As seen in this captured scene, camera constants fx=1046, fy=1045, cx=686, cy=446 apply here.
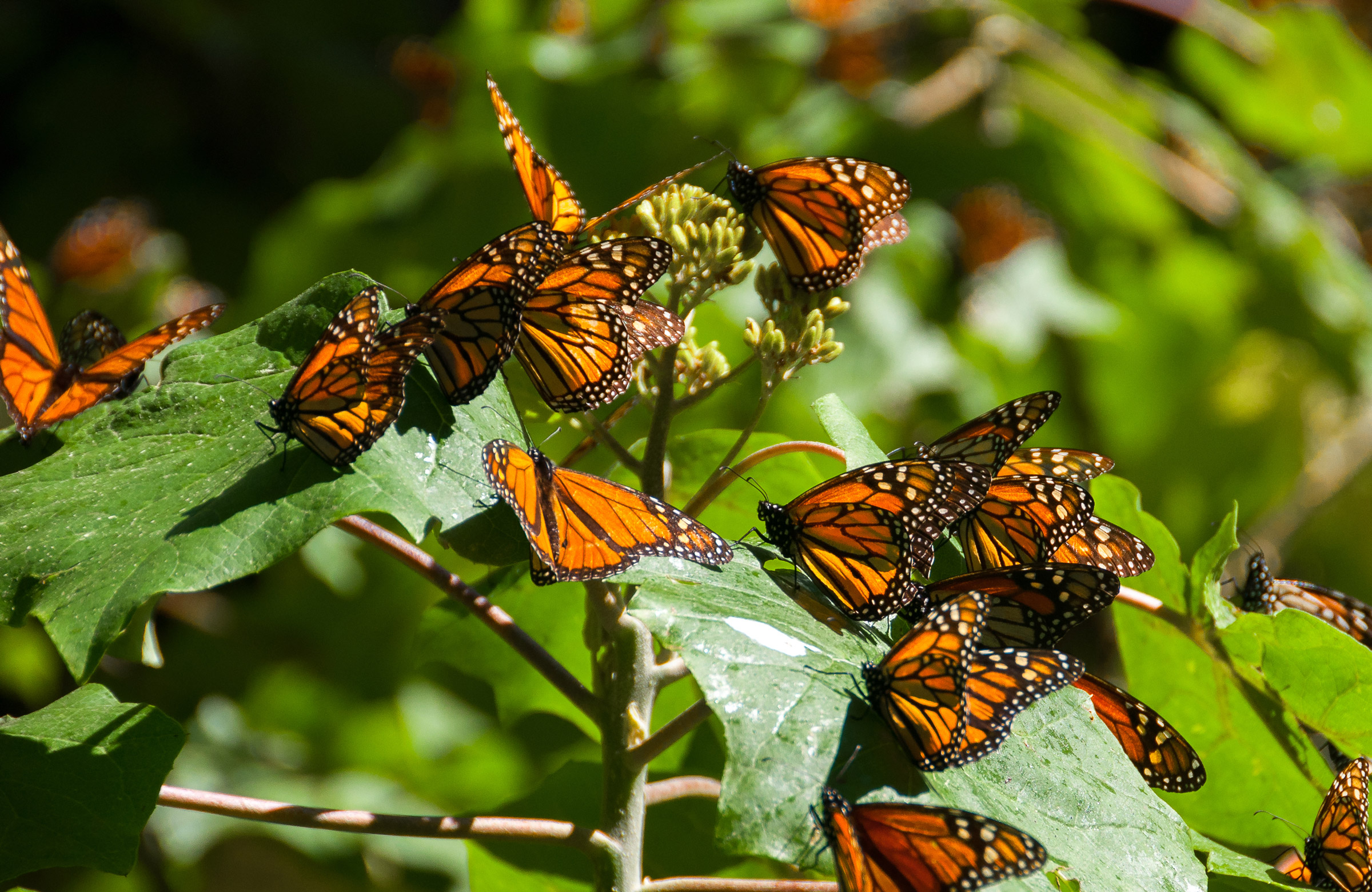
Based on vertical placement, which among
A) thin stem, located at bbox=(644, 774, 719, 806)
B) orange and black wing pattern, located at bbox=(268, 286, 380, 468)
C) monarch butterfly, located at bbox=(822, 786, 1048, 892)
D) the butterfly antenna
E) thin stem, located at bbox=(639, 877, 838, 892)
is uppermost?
orange and black wing pattern, located at bbox=(268, 286, 380, 468)

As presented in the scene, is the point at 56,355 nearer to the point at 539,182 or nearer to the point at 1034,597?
the point at 539,182

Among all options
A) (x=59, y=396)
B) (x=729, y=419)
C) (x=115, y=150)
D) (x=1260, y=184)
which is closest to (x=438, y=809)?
(x=729, y=419)


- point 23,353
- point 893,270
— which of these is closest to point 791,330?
point 23,353

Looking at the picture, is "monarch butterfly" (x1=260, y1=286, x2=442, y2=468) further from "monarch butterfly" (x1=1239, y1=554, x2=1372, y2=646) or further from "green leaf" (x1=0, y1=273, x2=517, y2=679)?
"monarch butterfly" (x1=1239, y1=554, x2=1372, y2=646)

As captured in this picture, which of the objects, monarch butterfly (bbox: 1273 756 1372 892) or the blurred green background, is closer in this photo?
Result: monarch butterfly (bbox: 1273 756 1372 892)

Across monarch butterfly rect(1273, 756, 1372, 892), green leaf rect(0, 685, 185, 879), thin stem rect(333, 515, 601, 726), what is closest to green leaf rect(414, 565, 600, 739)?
thin stem rect(333, 515, 601, 726)

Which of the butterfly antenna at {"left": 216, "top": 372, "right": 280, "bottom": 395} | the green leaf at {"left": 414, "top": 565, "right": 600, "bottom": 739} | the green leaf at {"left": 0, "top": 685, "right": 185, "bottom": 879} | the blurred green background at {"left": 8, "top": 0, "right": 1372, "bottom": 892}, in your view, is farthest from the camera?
the blurred green background at {"left": 8, "top": 0, "right": 1372, "bottom": 892}

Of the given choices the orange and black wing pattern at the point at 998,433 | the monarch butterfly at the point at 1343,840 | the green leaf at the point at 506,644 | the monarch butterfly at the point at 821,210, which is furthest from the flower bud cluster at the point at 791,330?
the monarch butterfly at the point at 1343,840

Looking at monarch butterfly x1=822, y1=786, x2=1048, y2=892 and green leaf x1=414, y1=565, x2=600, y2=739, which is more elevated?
monarch butterfly x1=822, y1=786, x2=1048, y2=892
